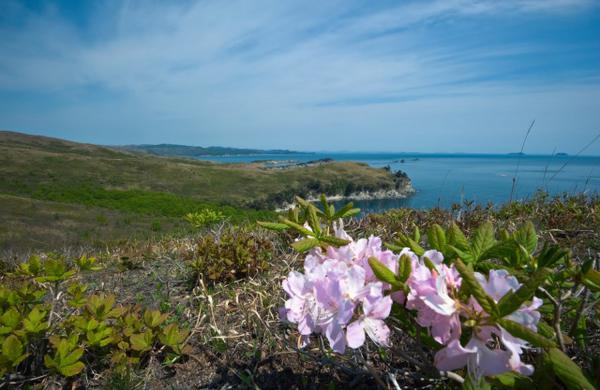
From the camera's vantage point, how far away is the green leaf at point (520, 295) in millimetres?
845

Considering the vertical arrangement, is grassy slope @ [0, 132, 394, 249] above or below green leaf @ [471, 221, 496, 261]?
below

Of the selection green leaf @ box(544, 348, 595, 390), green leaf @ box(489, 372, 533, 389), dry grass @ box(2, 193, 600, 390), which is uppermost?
green leaf @ box(544, 348, 595, 390)

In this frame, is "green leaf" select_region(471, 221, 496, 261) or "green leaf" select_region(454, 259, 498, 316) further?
"green leaf" select_region(471, 221, 496, 261)

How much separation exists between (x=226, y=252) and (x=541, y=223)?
132 inches

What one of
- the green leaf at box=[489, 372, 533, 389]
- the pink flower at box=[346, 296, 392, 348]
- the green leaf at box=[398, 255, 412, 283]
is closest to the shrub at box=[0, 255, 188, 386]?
the pink flower at box=[346, 296, 392, 348]

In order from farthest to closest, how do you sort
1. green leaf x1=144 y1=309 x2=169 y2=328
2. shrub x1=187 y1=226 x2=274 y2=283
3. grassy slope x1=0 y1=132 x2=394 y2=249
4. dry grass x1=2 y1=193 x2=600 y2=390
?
grassy slope x1=0 y1=132 x2=394 y2=249
shrub x1=187 y1=226 x2=274 y2=283
green leaf x1=144 y1=309 x2=169 y2=328
dry grass x1=2 y1=193 x2=600 y2=390

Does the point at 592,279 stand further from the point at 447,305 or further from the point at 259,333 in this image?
the point at 259,333

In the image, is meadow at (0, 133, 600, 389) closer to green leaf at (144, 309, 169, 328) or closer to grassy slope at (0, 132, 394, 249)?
green leaf at (144, 309, 169, 328)

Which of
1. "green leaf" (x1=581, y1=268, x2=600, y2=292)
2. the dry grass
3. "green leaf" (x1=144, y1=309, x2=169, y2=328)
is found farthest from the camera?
"green leaf" (x1=144, y1=309, x2=169, y2=328)

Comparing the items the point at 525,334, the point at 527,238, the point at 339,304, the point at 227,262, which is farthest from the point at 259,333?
the point at 525,334

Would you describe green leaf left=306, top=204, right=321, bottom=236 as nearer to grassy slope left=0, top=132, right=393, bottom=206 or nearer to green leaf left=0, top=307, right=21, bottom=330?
green leaf left=0, top=307, right=21, bottom=330

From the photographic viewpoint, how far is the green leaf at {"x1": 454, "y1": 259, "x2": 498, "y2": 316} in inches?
35.4

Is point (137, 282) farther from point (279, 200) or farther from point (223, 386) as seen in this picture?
point (279, 200)

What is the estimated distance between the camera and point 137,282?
3490 mm
